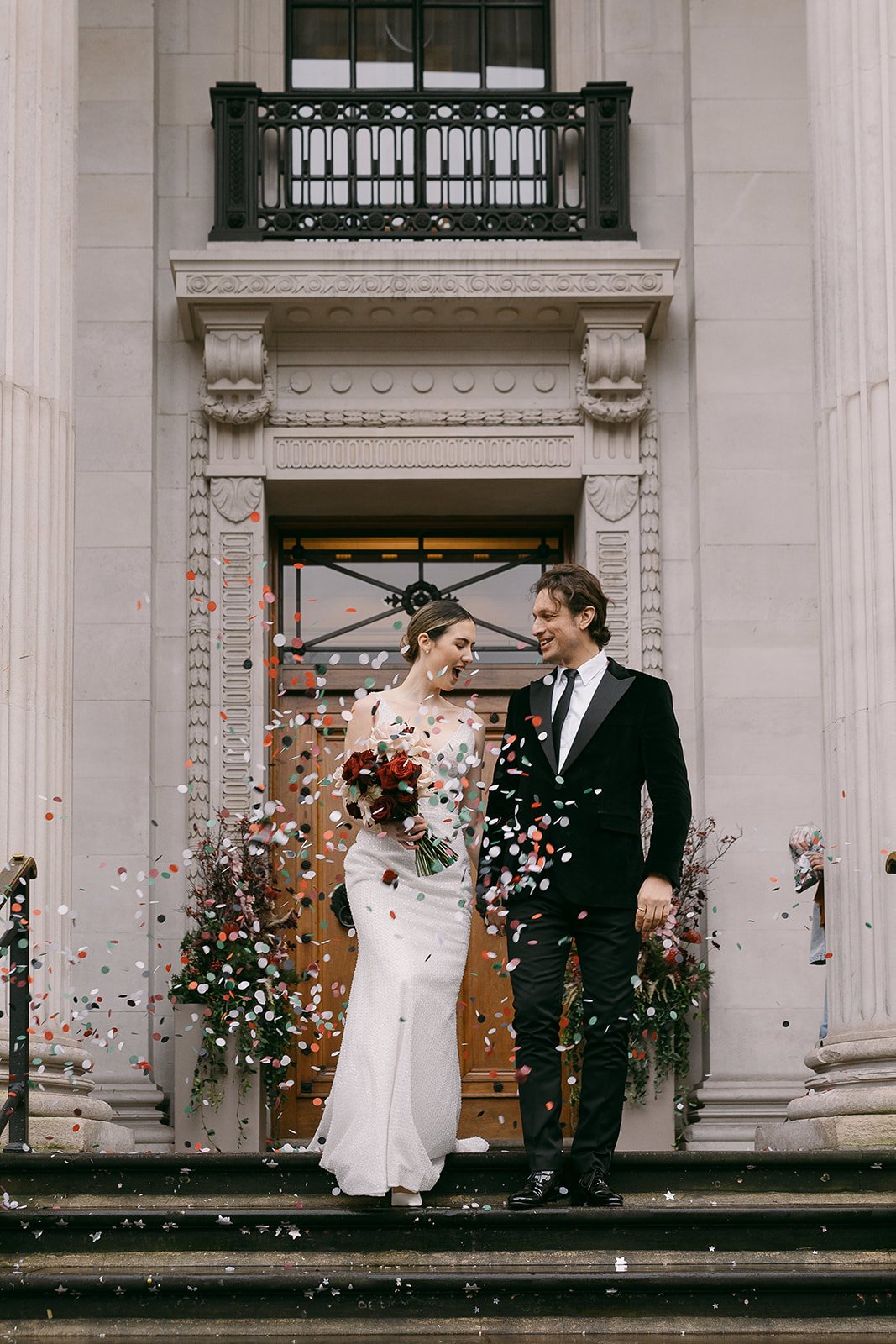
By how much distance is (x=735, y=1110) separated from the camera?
11.6 metres

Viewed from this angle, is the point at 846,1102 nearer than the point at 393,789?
No

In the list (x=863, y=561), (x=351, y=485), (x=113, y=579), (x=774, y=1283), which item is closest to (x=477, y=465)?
(x=351, y=485)

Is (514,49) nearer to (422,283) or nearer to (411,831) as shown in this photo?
(422,283)

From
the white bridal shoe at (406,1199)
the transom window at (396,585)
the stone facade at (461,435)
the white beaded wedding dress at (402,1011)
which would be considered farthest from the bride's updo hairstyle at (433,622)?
the transom window at (396,585)

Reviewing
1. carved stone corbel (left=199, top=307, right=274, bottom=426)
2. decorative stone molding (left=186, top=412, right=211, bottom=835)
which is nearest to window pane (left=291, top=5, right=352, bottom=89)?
carved stone corbel (left=199, top=307, right=274, bottom=426)

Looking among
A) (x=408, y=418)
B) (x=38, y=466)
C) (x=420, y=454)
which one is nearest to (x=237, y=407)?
(x=408, y=418)

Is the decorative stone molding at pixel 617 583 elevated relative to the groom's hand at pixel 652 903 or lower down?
elevated

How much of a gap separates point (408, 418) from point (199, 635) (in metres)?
1.90

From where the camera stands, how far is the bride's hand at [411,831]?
7605mm

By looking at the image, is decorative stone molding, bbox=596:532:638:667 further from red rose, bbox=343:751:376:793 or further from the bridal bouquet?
red rose, bbox=343:751:376:793

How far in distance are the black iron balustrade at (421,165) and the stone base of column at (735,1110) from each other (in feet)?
17.4

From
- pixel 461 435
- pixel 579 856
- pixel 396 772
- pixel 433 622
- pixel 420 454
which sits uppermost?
pixel 461 435

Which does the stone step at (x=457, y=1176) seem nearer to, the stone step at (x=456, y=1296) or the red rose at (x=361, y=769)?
the stone step at (x=456, y=1296)

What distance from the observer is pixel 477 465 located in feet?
41.8
